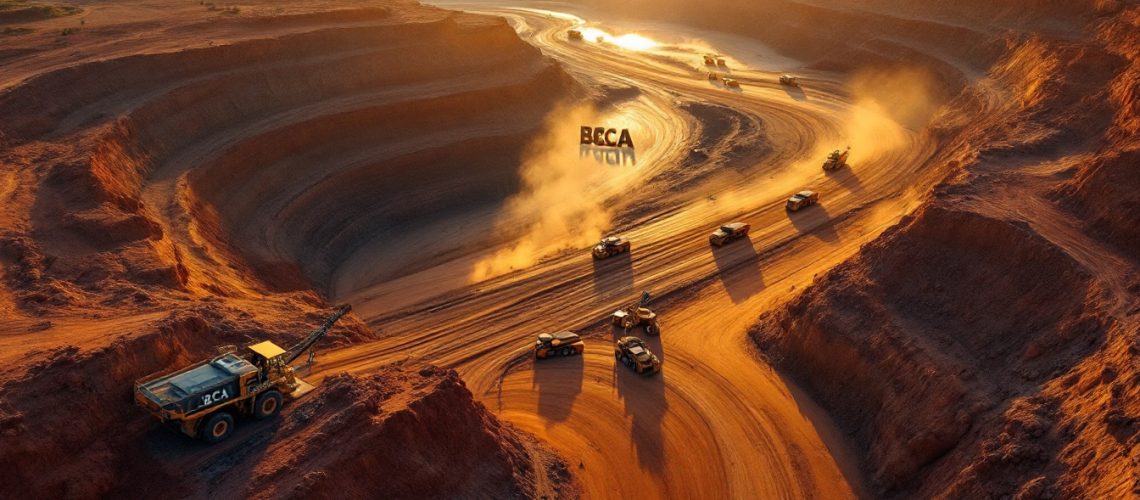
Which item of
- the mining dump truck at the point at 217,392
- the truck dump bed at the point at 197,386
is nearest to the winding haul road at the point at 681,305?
the mining dump truck at the point at 217,392

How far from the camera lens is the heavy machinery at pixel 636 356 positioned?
3212 centimetres

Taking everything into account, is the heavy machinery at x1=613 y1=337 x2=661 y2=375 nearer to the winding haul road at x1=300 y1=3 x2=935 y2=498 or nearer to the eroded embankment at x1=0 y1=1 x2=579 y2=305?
the winding haul road at x1=300 y1=3 x2=935 y2=498

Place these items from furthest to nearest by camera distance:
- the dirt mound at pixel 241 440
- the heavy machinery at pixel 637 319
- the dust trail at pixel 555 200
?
the dust trail at pixel 555 200 → the heavy machinery at pixel 637 319 → the dirt mound at pixel 241 440

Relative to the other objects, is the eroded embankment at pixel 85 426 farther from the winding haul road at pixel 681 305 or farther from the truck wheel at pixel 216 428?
the winding haul road at pixel 681 305

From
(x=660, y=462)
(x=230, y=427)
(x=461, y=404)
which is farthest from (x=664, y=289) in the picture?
(x=230, y=427)

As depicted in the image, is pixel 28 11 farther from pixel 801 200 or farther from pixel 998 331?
pixel 998 331

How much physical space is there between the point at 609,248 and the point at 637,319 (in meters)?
7.62

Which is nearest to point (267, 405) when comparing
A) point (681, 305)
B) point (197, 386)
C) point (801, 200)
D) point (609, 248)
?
point (197, 386)

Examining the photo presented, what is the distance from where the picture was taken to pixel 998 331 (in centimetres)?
2686

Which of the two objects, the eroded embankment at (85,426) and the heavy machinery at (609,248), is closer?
the eroded embankment at (85,426)

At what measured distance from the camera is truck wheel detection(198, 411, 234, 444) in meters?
20.9

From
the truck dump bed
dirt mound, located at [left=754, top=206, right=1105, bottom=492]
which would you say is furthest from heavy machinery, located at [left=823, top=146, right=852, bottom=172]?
the truck dump bed

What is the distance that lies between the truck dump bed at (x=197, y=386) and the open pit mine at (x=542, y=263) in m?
0.09

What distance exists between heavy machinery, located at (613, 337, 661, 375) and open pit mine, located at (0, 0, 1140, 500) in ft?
0.81
